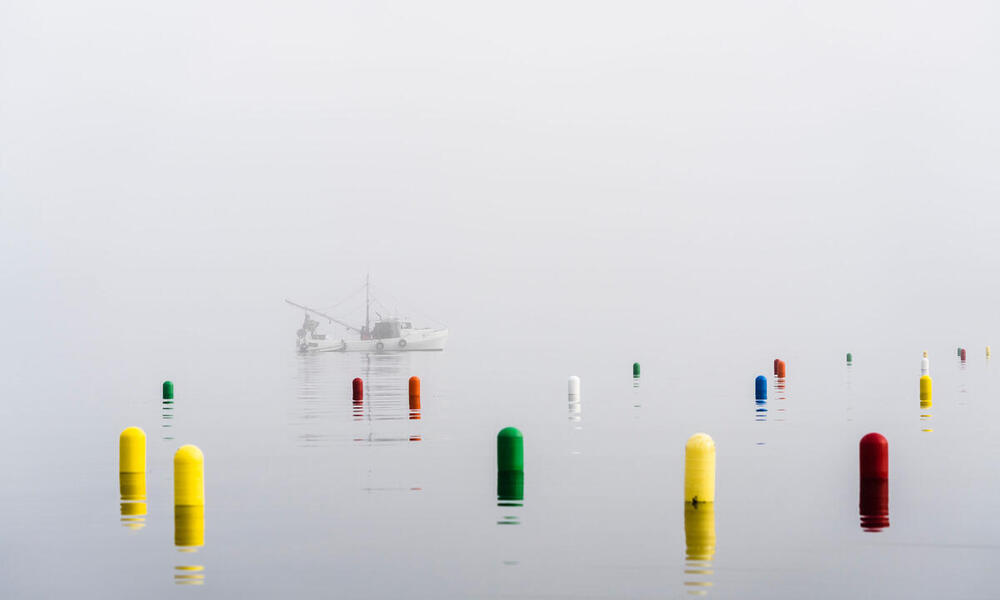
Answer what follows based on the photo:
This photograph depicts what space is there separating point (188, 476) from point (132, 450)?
498 cm

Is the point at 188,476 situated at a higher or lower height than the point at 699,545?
higher

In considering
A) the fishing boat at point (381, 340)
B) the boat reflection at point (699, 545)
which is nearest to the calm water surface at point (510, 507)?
the boat reflection at point (699, 545)

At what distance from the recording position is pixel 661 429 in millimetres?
36719

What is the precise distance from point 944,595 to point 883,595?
599mm

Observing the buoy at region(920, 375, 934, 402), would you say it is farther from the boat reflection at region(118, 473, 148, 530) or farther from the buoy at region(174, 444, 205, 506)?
the buoy at region(174, 444, 205, 506)

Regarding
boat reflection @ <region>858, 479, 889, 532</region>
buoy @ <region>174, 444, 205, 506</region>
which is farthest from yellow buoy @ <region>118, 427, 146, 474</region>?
boat reflection @ <region>858, 479, 889, 532</region>

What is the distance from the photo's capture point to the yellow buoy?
24.3 metres

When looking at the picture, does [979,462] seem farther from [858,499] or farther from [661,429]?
[661,429]

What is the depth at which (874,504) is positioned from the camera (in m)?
21.5

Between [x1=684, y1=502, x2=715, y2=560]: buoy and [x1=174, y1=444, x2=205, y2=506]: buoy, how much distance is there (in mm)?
6285

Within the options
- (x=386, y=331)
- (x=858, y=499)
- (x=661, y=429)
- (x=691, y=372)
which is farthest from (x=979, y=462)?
(x=386, y=331)

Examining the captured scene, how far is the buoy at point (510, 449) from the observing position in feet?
→ 77.3

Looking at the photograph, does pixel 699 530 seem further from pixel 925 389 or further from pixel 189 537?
pixel 925 389

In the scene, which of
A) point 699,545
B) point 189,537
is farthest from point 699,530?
point 189,537
